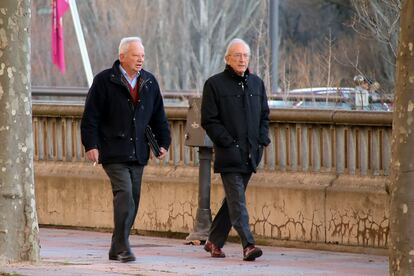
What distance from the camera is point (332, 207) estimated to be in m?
13.4

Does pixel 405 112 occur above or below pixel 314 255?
above

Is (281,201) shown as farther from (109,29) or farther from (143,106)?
(109,29)

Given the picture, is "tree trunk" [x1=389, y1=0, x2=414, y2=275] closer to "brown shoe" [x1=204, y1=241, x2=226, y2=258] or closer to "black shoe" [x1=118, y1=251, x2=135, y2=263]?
"black shoe" [x1=118, y1=251, x2=135, y2=263]

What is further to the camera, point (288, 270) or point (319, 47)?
point (319, 47)

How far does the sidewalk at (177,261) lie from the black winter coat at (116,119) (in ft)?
2.91

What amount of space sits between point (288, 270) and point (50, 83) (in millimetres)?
37859

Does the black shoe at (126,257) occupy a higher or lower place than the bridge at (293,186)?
lower

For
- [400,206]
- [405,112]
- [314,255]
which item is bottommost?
[314,255]

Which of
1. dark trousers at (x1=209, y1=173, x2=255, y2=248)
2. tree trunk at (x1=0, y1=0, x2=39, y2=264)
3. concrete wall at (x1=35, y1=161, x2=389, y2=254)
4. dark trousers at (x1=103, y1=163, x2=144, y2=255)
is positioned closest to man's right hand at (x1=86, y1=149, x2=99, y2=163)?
dark trousers at (x1=103, y1=163, x2=144, y2=255)

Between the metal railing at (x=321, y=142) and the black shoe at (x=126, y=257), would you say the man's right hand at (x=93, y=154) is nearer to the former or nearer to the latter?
the black shoe at (x=126, y=257)

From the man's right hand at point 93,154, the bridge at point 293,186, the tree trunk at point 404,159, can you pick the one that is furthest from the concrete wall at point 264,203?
the tree trunk at point 404,159

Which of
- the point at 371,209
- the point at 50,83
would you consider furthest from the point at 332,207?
the point at 50,83

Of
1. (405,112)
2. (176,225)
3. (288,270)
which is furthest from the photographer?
(176,225)

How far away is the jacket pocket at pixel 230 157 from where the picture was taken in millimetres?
12078
